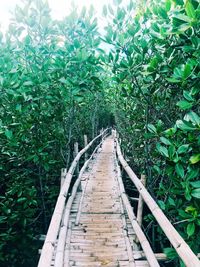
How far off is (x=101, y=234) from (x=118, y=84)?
1.96 metres

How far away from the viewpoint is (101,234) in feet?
11.3

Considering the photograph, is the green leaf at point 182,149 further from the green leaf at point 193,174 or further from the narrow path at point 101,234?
the narrow path at point 101,234

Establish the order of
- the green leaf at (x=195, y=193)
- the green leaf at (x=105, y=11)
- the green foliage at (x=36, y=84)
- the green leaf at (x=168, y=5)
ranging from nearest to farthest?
1. the green leaf at (x=195, y=193)
2. the green leaf at (x=168, y=5)
3. the green leaf at (x=105, y=11)
4. the green foliage at (x=36, y=84)

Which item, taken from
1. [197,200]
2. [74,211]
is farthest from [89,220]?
[197,200]

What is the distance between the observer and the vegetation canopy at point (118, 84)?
2.31 meters

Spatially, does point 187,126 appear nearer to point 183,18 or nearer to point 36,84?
point 183,18

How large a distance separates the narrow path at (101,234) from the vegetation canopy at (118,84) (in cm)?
39

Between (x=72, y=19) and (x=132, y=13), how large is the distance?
1.09 m

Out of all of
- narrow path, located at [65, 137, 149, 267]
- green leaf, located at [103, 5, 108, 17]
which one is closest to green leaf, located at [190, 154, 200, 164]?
narrow path, located at [65, 137, 149, 267]

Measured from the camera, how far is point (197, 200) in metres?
2.34

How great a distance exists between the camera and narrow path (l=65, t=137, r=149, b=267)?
111 inches

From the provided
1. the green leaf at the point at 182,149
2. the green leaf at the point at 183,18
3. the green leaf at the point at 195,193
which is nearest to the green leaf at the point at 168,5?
the green leaf at the point at 183,18

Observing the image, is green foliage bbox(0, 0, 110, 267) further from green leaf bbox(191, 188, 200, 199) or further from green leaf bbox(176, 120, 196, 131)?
green leaf bbox(191, 188, 200, 199)

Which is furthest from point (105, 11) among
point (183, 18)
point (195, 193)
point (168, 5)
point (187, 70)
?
point (195, 193)
